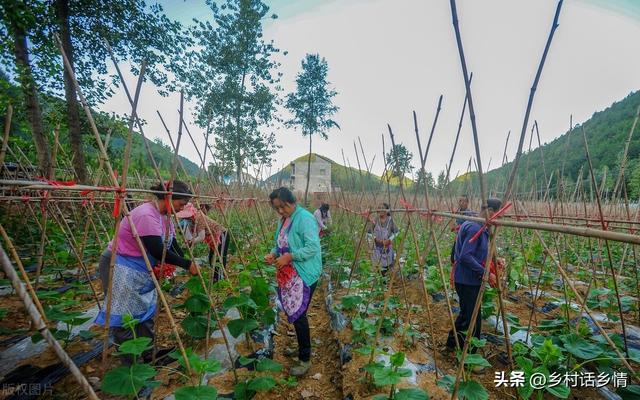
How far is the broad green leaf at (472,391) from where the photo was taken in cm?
157

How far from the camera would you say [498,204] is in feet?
9.41

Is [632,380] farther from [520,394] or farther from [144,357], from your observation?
[144,357]

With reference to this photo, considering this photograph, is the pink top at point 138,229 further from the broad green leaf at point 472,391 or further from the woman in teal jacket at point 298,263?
the broad green leaf at point 472,391

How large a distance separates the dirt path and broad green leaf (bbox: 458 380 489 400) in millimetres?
1336

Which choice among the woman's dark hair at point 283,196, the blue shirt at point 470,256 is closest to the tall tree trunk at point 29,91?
the woman's dark hair at point 283,196

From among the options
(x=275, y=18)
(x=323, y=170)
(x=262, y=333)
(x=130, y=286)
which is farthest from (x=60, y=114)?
(x=323, y=170)

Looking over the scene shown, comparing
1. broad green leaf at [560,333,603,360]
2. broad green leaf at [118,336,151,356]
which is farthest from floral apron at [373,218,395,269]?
broad green leaf at [118,336,151,356]

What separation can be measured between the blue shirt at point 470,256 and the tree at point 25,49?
22.4 ft

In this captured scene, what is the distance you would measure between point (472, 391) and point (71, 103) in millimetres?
9852

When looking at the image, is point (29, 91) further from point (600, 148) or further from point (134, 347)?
point (600, 148)

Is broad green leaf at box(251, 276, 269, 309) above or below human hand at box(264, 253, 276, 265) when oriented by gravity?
below

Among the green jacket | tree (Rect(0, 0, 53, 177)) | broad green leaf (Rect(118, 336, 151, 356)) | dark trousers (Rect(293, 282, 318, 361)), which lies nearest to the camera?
broad green leaf (Rect(118, 336, 151, 356))

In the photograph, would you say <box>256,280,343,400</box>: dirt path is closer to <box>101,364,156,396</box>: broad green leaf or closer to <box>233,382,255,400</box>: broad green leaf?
<box>233,382,255,400</box>: broad green leaf

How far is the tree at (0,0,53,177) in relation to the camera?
16.4 ft
